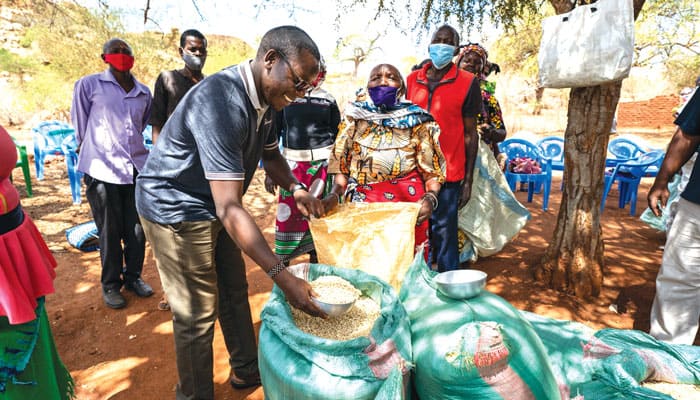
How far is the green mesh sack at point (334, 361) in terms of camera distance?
1.35 meters

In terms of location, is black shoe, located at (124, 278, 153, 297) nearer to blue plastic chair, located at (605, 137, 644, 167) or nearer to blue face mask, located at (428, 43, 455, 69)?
blue face mask, located at (428, 43, 455, 69)

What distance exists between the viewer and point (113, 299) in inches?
136

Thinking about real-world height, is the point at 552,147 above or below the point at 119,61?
below

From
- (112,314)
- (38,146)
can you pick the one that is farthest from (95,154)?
(38,146)

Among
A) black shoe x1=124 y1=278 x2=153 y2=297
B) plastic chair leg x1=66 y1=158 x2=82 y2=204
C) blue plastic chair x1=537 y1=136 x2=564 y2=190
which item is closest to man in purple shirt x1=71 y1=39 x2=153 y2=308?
black shoe x1=124 y1=278 x2=153 y2=297

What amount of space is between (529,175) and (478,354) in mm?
5793

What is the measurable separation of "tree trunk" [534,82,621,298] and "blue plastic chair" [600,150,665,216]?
10.6 feet

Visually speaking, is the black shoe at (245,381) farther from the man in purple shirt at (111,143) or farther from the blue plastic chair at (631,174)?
the blue plastic chair at (631,174)

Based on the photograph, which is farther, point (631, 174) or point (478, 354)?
point (631, 174)

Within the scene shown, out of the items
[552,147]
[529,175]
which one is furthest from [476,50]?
[552,147]

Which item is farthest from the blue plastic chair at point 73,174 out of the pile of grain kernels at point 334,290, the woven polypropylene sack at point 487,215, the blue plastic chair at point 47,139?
the pile of grain kernels at point 334,290

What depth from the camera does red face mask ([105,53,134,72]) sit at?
3.25 metres

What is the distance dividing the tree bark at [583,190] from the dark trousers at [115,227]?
138 inches

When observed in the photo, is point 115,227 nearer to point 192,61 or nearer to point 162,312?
point 162,312
